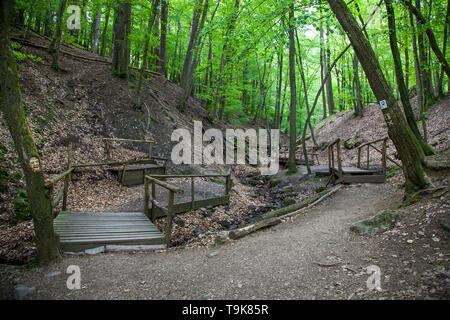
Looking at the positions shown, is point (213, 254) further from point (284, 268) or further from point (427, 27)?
point (427, 27)

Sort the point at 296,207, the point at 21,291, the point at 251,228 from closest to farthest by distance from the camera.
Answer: the point at 21,291
the point at 251,228
the point at 296,207

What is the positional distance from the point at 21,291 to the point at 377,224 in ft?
18.6

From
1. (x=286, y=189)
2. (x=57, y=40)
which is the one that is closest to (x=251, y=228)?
(x=286, y=189)

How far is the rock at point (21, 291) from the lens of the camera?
9.81 feet

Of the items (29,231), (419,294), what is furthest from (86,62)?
(419,294)

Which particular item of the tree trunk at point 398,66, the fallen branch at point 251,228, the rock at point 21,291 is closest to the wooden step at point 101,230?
the rock at point 21,291

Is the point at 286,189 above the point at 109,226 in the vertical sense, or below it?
above

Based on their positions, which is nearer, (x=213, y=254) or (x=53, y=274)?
(x=53, y=274)

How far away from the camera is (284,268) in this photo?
3795 mm

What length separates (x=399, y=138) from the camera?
542cm

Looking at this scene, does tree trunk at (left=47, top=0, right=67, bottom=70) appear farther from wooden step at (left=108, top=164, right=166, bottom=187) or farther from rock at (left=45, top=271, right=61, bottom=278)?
rock at (left=45, top=271, right=61, bottom=278)

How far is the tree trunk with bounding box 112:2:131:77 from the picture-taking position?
13111 millimetres
